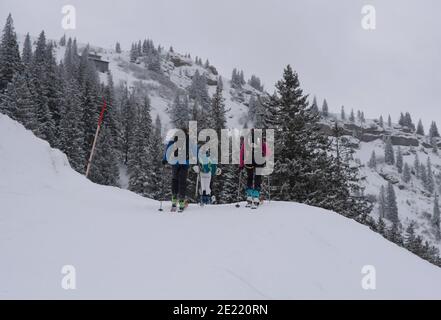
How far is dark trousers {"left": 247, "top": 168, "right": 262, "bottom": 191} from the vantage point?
10.5 metres

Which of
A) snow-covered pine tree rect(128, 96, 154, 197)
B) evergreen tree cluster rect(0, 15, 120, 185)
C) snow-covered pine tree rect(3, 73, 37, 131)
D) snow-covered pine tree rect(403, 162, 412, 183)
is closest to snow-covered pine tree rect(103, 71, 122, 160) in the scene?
evergreen tree cluster rect(0, 15, 120, 185)

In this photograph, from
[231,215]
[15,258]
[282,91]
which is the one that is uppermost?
[282,91]

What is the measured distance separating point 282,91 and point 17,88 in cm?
2977

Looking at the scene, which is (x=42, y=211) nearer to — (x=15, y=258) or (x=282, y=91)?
(x=15, y=258)

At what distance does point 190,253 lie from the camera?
20.5ft

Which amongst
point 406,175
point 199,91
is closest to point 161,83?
point 199,91

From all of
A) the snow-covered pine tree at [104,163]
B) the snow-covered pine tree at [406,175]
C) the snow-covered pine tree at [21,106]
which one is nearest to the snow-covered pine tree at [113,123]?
the snow-covered pine tree at [104,163]

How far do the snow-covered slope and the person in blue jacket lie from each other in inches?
27.7

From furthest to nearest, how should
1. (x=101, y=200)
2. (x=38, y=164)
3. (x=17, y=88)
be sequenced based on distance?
(x=17, y=88), (x=38, y=164), (x=101, y=200)

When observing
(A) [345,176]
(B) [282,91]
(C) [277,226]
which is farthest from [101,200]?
(A) [345,176]

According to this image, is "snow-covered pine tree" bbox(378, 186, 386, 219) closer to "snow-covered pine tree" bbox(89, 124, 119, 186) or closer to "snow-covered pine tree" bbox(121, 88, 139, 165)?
"snow-covered pine tree" bbox(121, 88, 139, 165)

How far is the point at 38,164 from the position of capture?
1184 cm

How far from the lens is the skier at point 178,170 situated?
10.2m

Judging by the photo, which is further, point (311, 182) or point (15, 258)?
point (311, 182)
